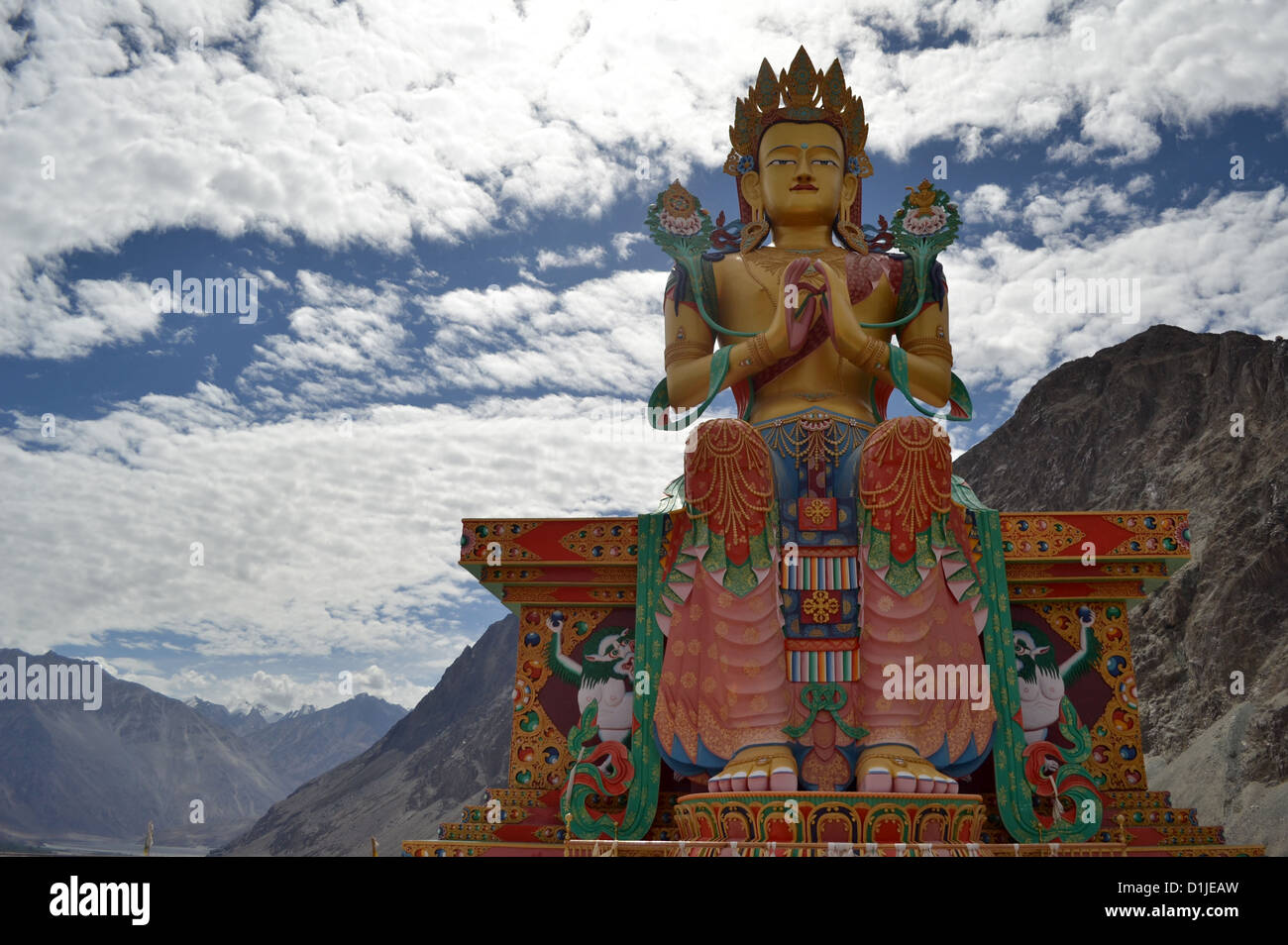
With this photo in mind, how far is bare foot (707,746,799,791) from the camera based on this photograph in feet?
18.1

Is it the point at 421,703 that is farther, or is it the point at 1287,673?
the point at 421,703

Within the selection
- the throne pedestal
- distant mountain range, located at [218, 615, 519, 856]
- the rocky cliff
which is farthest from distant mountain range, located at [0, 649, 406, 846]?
the throne pedestal

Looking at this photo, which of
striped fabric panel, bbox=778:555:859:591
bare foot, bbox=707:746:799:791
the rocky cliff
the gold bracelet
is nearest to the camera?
bare foot, bbox=707:746:799:791

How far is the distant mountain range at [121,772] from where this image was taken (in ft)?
420

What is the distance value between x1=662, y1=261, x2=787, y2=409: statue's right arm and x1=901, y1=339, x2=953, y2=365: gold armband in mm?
1076

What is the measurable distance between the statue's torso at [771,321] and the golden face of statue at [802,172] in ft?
1.02

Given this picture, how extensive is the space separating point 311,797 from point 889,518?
233 ft

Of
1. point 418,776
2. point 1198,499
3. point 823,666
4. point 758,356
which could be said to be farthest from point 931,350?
point 418,776

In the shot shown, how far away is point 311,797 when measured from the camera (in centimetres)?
7019

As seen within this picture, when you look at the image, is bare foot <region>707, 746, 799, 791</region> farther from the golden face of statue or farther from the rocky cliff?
the rocky cliff
